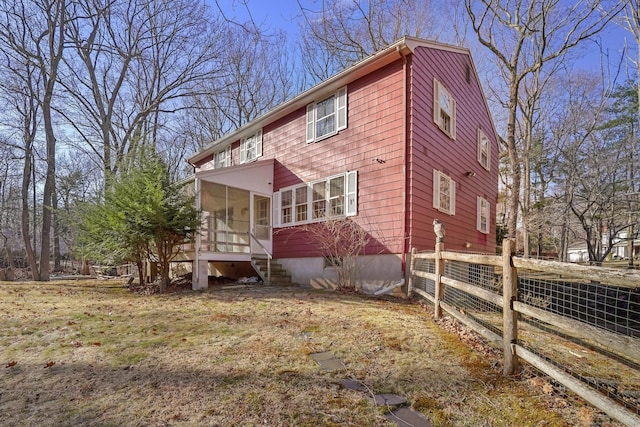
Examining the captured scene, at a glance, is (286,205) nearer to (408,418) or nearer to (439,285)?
(439,285)

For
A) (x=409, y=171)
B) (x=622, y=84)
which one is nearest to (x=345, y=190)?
(x=409, y=171)

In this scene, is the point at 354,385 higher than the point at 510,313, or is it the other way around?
the point at 510,313

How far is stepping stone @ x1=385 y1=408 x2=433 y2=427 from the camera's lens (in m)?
2.63

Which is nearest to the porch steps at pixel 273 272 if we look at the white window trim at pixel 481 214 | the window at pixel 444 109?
the window at pixel 444 109

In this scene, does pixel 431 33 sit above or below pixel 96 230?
above

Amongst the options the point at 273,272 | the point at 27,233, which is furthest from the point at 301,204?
the point at 27,233

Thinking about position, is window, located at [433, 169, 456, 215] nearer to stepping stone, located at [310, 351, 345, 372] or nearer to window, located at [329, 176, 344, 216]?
window, located at [329, 176, 344, 216]

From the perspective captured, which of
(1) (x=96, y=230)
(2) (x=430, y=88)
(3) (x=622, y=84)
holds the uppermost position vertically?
(3) (x=622, y=84)

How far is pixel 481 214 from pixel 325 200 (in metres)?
6.99

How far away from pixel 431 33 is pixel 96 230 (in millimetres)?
17998

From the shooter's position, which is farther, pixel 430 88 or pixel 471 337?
pixel 430 88

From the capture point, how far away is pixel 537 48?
13562 mm

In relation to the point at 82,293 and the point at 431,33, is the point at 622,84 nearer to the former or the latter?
the point at 431,33

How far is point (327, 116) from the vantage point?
11.2 m
